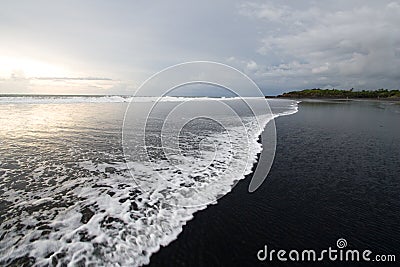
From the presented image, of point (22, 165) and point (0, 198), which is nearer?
point (0, 198)

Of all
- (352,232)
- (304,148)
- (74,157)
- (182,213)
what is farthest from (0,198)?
(304,148)

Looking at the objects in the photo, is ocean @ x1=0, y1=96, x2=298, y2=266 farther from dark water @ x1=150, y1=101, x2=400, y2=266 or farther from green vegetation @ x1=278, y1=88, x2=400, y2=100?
green vegetation @ x1=278, y1=88, x2=400, y2=100

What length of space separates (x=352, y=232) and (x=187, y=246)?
10.5 ft

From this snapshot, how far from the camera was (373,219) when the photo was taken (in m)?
Answer: 4.80

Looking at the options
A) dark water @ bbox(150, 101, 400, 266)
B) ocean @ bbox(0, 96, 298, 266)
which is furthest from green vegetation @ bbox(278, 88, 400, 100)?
ocean @ bbox(0, 96, 298, 266)

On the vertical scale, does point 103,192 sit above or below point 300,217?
above

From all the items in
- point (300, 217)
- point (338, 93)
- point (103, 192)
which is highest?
point (338, 93)

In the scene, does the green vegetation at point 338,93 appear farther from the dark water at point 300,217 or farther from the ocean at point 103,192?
the ocean at point 103,192

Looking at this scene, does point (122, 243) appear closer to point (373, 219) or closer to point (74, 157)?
point (373, 219)

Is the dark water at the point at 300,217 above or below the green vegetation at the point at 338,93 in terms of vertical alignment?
below

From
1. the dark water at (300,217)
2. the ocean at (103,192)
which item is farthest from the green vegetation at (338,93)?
the ocean at (103,192)

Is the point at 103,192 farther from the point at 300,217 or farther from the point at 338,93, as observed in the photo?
the point at 338,93

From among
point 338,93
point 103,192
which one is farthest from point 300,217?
point 338,93

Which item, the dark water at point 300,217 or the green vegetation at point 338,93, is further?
the green vegetation at point 338,93
